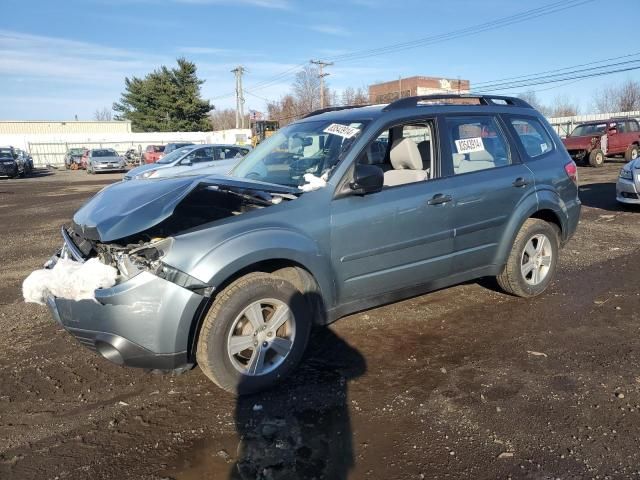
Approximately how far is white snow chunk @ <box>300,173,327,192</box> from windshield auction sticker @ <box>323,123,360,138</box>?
1.63ft

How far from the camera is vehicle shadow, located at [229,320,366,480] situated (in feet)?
8.91

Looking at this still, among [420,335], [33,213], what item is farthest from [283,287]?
[33,213]

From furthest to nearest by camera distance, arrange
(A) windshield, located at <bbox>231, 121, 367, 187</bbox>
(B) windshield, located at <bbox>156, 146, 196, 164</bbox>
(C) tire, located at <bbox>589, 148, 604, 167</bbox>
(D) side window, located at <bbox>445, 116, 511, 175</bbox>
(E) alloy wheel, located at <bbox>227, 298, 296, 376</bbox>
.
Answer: (C) tire, located at <bbox>589, 148, 604, 167</bbox> < (B) windshield, located at <bbox>156, 146, 196, 164</bbox> < (D) side window, located at <bbox>445, 116, 511, 175</bbox> < (A) windshield, located at <bbox>231, 121, 367, 187</bbox> < (E) alloy wheel, located at <bbox>227, 298, 296, 376</bbox>

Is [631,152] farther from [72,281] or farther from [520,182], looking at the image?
[72,281]

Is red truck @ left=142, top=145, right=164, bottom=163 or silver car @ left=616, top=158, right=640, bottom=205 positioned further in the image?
red truck @ left=142, top=145, right=164, bottom=163

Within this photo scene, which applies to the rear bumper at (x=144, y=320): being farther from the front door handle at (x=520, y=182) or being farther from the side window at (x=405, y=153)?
the front door handle at (x=520, y=182)

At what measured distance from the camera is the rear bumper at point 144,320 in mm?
3076

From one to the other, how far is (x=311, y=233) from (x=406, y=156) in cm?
158

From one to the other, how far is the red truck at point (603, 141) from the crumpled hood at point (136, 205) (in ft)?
68.5

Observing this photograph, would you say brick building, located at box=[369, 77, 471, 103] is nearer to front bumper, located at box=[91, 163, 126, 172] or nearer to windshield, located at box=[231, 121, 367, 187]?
front bumper, located at box=[91, 163, 126, 172]

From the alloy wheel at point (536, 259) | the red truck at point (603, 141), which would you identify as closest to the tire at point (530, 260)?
the alloy wheel at point (536, 259)

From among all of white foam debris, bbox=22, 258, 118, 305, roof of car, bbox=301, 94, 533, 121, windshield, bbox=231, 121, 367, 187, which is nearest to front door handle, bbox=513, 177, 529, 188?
roof of car, bbox=301, 94, 533, 121

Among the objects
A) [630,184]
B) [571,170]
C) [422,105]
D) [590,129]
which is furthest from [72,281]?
[590,129]

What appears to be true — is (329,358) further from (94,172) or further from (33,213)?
(94,172)
